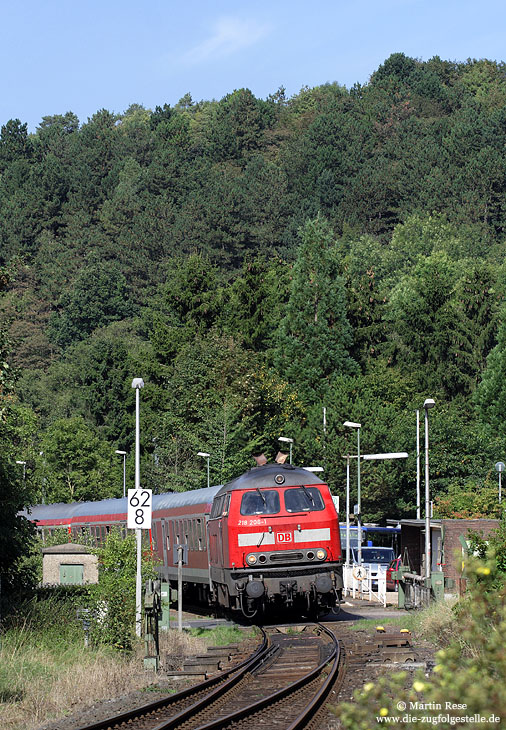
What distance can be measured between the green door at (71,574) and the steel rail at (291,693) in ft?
35.6

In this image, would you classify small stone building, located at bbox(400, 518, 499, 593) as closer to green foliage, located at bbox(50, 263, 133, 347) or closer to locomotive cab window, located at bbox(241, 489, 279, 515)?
locomotive cab window, located at bbox(241, 489, 279, 515)

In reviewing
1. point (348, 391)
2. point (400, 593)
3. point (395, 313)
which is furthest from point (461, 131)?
point (400, 593)

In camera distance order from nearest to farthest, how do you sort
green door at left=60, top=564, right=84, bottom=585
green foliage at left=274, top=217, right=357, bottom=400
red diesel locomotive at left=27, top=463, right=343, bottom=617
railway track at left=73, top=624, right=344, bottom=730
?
1. railway track at left=73, top=624, right=344, bottom=730
2. red diesel locomotive at left=27, top=463, right=343, bottom=617
3. green door at left=60, top=564, right=84, bottom=585
4. green foliage at left=274, top=217, right=357, bottom=400

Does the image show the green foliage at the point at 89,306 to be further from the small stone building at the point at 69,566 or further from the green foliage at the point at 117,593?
the green foliage at the point at 117,593

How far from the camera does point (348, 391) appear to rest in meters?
77.9

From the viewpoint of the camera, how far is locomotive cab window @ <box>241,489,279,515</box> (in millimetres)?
25141

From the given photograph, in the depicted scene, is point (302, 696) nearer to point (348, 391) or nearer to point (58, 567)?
point (58, 567)

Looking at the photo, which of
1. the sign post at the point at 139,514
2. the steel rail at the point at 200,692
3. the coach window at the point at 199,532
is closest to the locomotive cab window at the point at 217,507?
the coach window at the point at 199,532

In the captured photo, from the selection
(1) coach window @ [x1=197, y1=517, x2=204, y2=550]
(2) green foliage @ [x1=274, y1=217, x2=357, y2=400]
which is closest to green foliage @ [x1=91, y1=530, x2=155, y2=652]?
(1) coach window @ [x1=197, y1=517, x2=204, y2=550]

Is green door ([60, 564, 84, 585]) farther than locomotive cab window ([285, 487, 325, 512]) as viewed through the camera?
Yes

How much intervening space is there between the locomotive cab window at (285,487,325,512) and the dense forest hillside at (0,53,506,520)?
6.00 m

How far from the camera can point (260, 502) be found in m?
25.3

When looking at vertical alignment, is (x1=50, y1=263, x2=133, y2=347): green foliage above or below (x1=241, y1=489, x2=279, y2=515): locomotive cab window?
above

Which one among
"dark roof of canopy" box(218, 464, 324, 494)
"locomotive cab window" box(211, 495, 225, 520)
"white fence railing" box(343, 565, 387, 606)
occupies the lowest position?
"white fence railing" box(343, 565, 387, 606)
